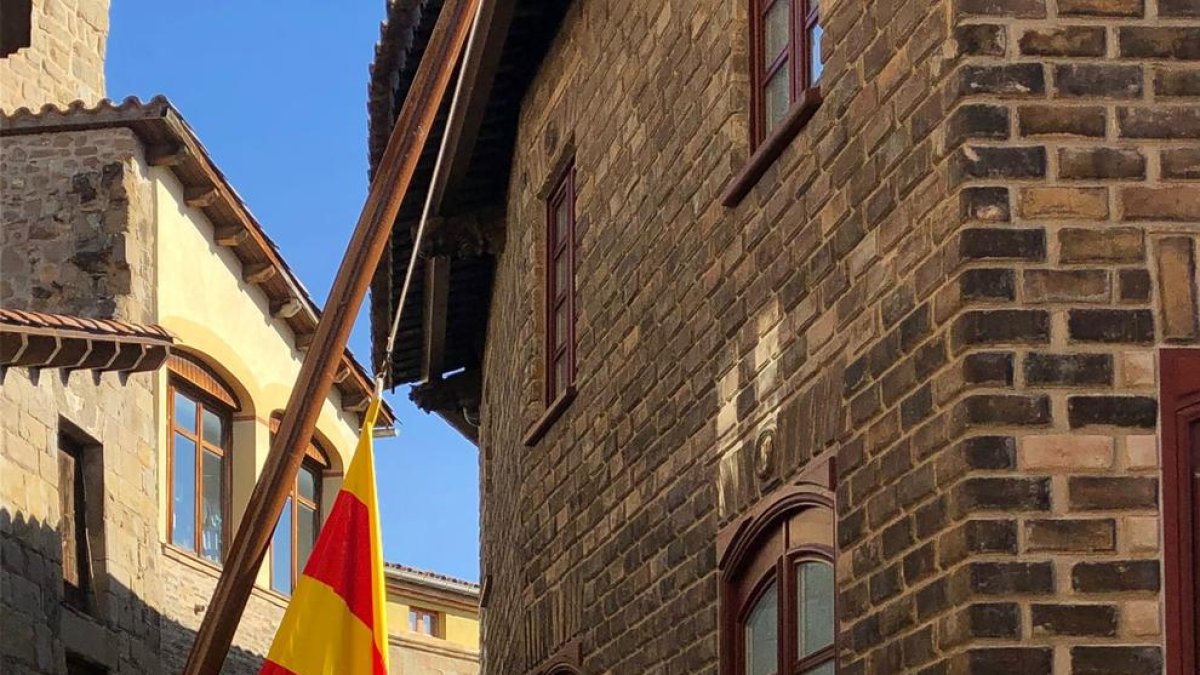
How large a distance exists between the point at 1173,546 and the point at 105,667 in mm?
13995

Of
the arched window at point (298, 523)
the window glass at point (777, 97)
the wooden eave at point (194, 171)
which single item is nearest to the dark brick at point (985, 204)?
the window glass at point (777, 97)

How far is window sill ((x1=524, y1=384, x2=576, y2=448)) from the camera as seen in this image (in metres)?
11.2

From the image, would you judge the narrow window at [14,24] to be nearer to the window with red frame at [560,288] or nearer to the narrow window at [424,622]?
the window with red frame at [560,288]

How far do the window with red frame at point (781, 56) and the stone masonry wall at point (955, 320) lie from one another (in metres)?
0.10

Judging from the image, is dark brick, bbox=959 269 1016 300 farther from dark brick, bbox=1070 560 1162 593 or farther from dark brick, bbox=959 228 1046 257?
dark brick, bbox=1070 560 1162 593

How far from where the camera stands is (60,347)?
1703 cm

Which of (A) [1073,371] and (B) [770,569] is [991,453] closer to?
(A) [1073,371]

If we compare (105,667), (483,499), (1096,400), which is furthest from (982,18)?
(105,667)

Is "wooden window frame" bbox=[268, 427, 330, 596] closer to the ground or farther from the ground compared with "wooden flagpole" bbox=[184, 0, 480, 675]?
farther from the ground

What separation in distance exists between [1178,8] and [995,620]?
1.82m

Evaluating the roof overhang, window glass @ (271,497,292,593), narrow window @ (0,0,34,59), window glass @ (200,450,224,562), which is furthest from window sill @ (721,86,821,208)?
window glass @ (271,497,292,593)

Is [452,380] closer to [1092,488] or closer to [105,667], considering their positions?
[105,667]

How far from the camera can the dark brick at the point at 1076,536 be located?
19.3 ft

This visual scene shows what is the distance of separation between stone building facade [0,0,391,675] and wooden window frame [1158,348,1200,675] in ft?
38.2
